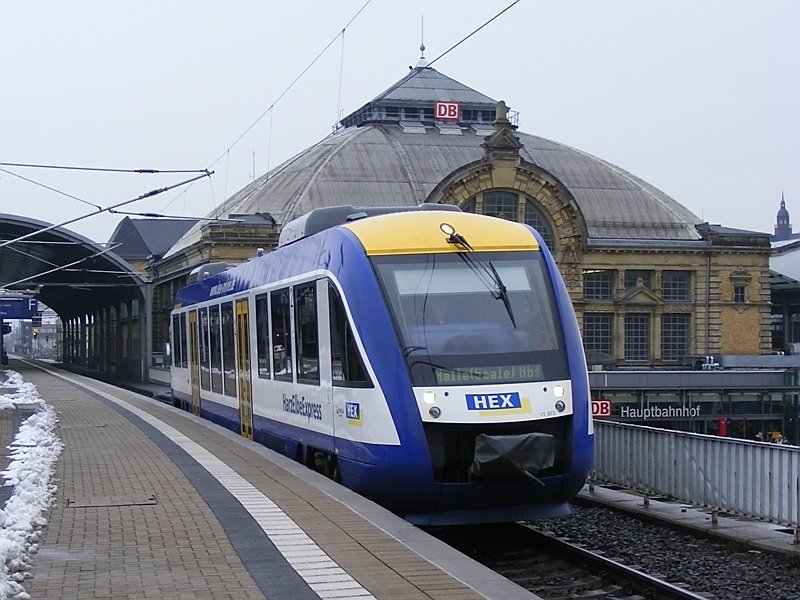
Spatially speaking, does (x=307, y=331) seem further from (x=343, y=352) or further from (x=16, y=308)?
(x=16, y=308)

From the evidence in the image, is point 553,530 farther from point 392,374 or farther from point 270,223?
point 270,223

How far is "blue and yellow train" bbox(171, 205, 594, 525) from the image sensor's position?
11.5m

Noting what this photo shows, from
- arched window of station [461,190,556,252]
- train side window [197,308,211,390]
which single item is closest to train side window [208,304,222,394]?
train side window [197,308,211,390]

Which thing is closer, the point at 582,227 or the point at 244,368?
the point at 244,368

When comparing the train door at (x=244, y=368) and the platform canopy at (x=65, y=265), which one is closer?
the train door at (x=244, y=368)

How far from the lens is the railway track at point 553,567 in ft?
33.7

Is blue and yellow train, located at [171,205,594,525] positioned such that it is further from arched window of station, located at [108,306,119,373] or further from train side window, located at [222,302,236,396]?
arched window of station, located at [108,306,119,373]

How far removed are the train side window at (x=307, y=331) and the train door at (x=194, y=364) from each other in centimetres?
1040

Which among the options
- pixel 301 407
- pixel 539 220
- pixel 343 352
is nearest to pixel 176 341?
pixel 301 407

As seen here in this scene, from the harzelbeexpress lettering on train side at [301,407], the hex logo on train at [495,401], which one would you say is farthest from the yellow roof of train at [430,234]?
the harzelbeexpress lettering on train side at [301,407]

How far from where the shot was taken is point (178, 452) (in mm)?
16156

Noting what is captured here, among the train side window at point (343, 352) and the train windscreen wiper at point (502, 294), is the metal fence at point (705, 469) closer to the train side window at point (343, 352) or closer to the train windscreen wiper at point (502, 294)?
the train windscreen wiper at point (502, 294)

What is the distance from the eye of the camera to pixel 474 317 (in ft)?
40.3

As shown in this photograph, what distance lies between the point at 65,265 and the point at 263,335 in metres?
43.4
